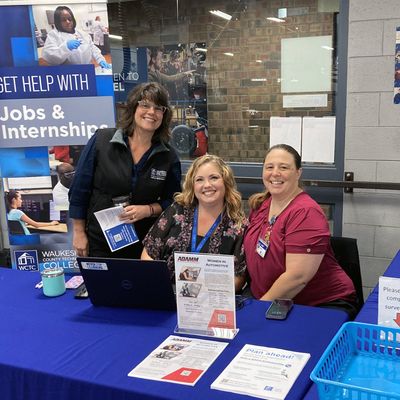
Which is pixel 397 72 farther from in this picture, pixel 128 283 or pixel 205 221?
pixel 128 283

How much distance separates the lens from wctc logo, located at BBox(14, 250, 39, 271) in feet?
10.6

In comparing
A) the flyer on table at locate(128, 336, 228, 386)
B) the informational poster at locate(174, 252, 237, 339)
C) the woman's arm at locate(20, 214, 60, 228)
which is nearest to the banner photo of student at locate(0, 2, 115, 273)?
the woman's arm at locate(20, 214, 60, 228)

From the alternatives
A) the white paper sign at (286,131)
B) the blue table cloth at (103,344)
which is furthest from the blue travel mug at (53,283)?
the white paper sign at (286,131)

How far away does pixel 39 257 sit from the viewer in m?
3.26

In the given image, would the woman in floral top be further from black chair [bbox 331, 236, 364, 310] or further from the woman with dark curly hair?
black chair [bbox 331, 236, 364, 310]

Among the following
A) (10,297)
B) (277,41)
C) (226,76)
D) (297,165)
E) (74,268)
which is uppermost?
(277,41)

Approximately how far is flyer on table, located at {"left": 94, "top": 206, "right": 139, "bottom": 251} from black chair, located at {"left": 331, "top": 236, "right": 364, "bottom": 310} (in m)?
1.12

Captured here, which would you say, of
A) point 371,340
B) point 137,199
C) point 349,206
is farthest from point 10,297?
point 349,206

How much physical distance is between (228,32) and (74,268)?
2128 millimetres

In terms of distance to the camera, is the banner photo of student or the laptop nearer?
the laptop

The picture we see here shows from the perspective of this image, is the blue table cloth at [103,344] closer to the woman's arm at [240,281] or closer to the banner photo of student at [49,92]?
the woman's arm at [240,281]

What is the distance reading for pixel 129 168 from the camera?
2439mm

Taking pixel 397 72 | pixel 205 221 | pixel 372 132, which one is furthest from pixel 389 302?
pixel 397 72

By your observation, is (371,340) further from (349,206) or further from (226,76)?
(226,76)
